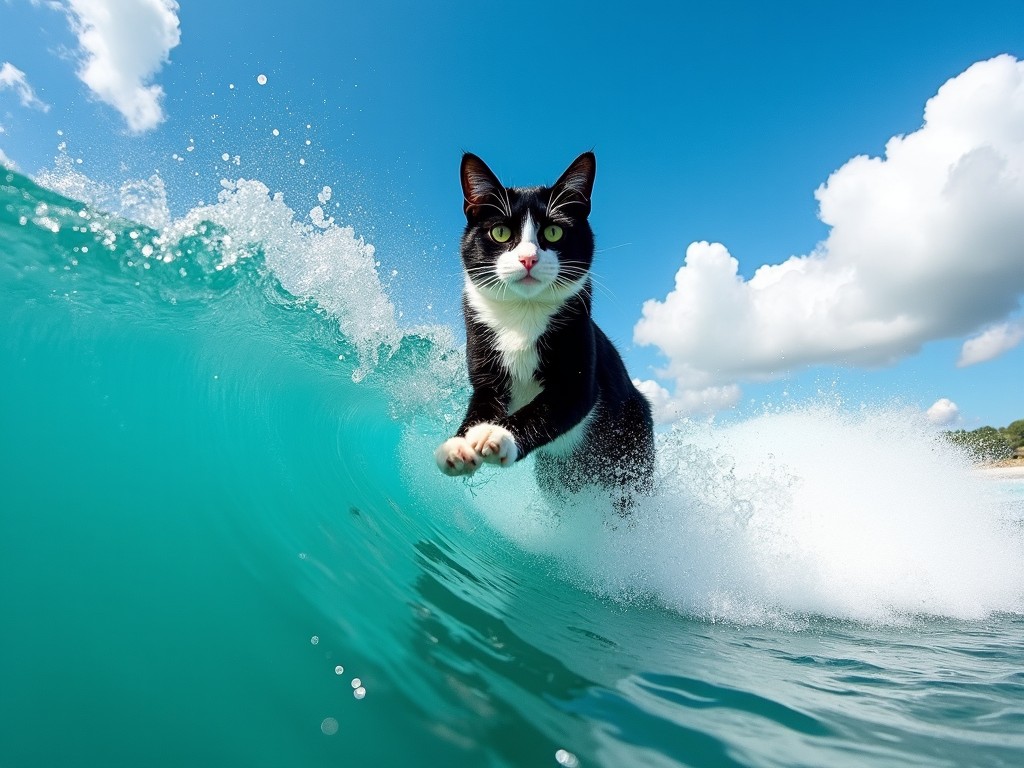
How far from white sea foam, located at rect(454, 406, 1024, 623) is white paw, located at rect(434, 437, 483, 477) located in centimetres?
173

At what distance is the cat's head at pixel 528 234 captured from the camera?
3.18 m

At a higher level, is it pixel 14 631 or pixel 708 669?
pixel 708 669

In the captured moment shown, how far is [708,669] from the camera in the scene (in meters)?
2.01

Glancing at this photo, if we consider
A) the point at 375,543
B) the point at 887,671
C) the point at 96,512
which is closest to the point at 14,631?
the point at 96,512

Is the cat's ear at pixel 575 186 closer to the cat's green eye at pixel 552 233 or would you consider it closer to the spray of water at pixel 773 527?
the cat's green eye at pixel 552 233

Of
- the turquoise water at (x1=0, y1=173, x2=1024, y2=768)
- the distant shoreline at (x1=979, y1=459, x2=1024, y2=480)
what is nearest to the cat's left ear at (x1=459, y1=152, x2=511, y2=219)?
the turquoise water at (x1=0, y1=173, x2=1024, y2=768)

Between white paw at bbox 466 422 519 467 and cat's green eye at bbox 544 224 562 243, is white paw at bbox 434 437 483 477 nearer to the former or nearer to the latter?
white paw at bbox 466 422 519 467

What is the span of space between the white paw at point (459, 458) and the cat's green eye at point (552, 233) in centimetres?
160

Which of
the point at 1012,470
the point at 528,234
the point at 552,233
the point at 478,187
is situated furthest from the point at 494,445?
the point at 1012,470

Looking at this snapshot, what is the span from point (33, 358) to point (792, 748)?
4647 mm

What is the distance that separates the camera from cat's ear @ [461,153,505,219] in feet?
11.1

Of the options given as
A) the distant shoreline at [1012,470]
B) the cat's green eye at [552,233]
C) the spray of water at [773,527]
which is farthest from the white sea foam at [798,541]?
the distant shoreline at [1012,470]

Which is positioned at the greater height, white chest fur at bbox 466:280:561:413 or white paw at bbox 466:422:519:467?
white chest fur at bbox 466:280:561:413

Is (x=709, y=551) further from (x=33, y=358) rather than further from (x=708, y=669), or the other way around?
(x=33, y=358)
